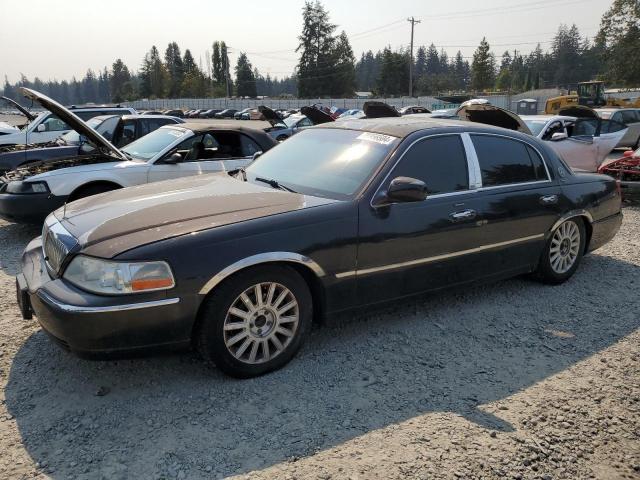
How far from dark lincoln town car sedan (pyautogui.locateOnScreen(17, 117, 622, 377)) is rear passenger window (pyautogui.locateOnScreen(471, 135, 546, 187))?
1 centimetres

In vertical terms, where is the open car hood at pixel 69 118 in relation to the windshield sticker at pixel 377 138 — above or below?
above

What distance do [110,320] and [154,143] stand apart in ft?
16.3

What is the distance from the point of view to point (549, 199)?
470cm

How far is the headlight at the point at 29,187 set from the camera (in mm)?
6266

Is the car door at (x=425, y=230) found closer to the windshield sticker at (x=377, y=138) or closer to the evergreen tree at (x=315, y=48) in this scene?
the windshield sticker at (x=377, y=138)

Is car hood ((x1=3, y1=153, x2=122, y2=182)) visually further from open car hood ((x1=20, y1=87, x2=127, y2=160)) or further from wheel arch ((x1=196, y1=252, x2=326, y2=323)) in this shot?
wheel arch ((x1=196, y1=252, x2=326, y2=323))

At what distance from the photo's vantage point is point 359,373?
3418mm

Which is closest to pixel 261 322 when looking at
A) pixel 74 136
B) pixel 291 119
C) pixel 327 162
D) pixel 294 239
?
pixel 294 239

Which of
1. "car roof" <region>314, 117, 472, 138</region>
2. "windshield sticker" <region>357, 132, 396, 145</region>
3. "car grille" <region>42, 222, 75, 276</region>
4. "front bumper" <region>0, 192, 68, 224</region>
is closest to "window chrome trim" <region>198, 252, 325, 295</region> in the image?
"car grille" <region>42, 222, 75, 276</region>

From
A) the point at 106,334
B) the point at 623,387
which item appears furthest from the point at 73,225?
the point at 623,387

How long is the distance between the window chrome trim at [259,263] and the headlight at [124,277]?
221 mm

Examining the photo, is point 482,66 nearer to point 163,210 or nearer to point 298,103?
point 298,103

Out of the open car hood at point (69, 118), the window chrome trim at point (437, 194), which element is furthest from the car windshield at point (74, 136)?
the window chrome trim at point (437, 194)

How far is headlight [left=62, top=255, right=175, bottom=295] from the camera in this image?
2.86 metres
